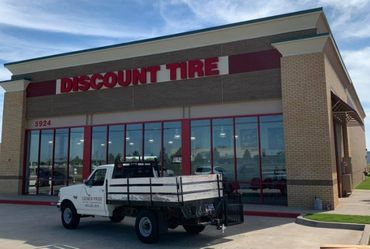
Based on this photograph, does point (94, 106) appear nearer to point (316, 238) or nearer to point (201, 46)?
point (201, 46)

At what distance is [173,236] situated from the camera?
11648mm

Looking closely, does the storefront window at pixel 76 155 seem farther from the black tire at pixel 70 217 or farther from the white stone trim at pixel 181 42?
the black tire at pixel 70 217

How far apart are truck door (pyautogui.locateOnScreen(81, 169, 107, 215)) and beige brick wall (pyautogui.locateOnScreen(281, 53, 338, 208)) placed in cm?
864

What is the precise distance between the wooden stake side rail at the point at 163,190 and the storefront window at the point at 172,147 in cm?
871

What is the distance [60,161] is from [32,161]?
96.3 inches

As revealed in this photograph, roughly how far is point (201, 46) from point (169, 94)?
3.03 meters

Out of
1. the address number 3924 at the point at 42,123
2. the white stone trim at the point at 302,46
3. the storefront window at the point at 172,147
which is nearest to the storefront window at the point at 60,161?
the address number 3924 at the point at 42,123

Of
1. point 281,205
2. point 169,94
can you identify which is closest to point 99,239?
point 281,205

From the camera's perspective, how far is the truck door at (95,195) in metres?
12.5

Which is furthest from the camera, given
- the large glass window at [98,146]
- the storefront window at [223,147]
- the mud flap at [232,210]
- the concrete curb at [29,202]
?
the large glass window at [98,146]

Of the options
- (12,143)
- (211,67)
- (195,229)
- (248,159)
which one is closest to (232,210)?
(195,229)

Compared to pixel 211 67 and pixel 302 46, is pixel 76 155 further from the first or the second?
pixel 302 46

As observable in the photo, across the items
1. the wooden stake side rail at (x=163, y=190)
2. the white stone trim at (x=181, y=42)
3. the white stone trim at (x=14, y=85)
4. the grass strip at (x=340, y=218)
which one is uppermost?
the white stone trim at (x=181, y=42)

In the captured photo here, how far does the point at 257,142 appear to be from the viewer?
62.3 ft
